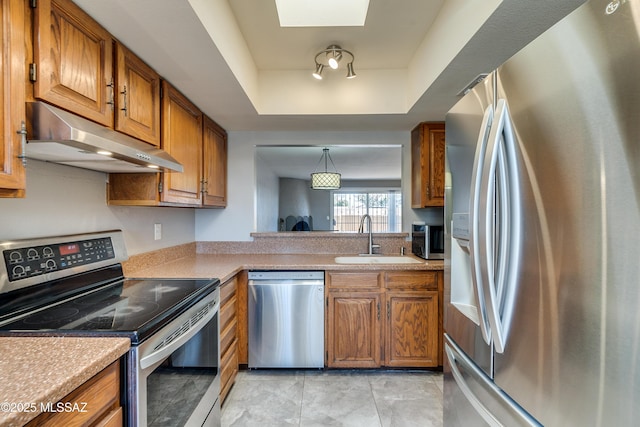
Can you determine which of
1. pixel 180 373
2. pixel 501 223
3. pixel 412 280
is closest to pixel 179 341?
pixel 180 373

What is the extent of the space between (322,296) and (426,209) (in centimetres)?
137

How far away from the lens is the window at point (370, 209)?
3058 millimetres

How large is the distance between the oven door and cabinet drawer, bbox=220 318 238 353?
267 millimetres

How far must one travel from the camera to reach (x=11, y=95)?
3.00ft

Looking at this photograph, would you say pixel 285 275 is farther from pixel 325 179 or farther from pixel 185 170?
pixel 325 179

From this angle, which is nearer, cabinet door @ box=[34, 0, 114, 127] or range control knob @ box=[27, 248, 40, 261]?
cabinet door @ box=[34, 0, 114, 127]

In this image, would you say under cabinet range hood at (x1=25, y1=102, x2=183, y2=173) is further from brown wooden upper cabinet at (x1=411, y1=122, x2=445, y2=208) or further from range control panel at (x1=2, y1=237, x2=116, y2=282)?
brown wooden upper cabinet at (x1=411, y1=122, x2=445, y2=208)

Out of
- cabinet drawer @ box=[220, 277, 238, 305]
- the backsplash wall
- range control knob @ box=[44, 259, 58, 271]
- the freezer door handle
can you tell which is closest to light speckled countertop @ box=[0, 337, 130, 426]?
range control knob @ box=[44, 259, 58, 271]

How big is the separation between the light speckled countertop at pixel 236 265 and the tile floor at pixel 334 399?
0.83 meters

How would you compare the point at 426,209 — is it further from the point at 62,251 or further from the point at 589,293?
the point at 62,251

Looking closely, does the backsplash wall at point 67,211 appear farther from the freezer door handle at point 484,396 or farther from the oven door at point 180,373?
the freezer door handle at point 484,396

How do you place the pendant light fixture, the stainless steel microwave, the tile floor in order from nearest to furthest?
the tile floor
the stainless steel microwave
the pendant light fixture

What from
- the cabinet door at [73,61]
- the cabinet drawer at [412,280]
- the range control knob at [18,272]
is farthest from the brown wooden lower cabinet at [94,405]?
the cabinet drawer at [412,280]

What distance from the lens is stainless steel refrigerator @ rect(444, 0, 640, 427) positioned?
1.90 feet
